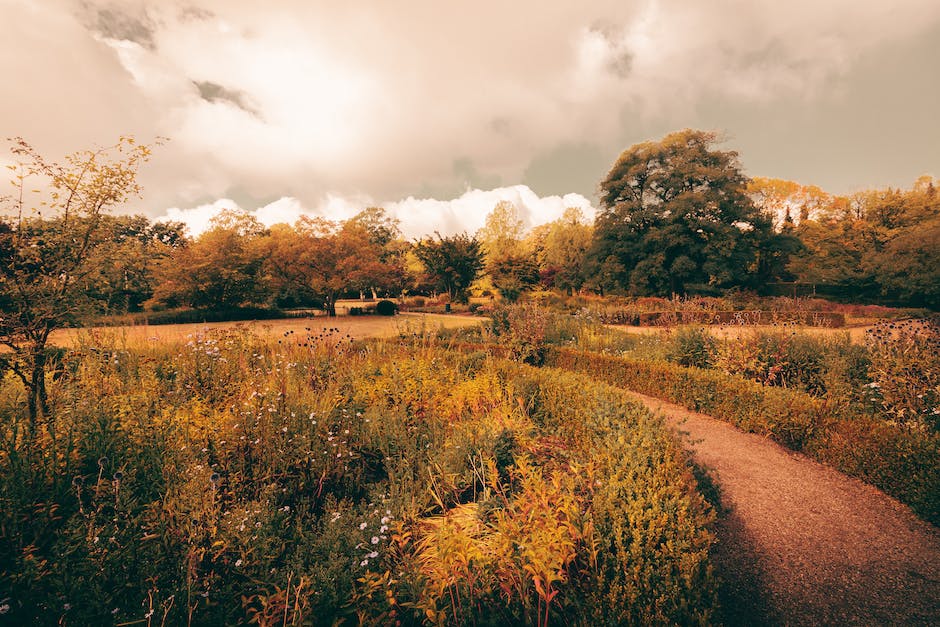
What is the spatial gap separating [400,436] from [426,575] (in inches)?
67.1

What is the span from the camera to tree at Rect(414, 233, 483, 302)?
24.6 metres

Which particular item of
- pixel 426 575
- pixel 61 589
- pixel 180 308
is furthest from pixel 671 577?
pixel 180 308

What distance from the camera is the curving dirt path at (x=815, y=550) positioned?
104 inches

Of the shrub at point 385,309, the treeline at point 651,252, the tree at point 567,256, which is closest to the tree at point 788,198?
the treeline at point 651,252

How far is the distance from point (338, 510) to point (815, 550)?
13.0 ft

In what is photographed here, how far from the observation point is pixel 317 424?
3930 millimetres

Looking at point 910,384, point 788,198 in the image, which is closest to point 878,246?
point 788,198

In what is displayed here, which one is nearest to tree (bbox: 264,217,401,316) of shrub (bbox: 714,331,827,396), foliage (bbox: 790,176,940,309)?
shrub (bbox: 714,331,827,396)

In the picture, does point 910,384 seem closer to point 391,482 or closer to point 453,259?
point 391,482

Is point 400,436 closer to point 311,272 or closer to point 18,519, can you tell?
point 18,519

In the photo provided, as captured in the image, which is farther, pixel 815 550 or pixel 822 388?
pixel 822 388

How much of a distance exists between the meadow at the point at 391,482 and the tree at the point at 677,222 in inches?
845

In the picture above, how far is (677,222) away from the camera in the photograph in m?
26.7

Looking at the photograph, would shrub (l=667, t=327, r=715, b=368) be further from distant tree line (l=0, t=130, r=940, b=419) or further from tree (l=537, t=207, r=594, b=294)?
tree (l=537, t=207, r=594, b=294)
